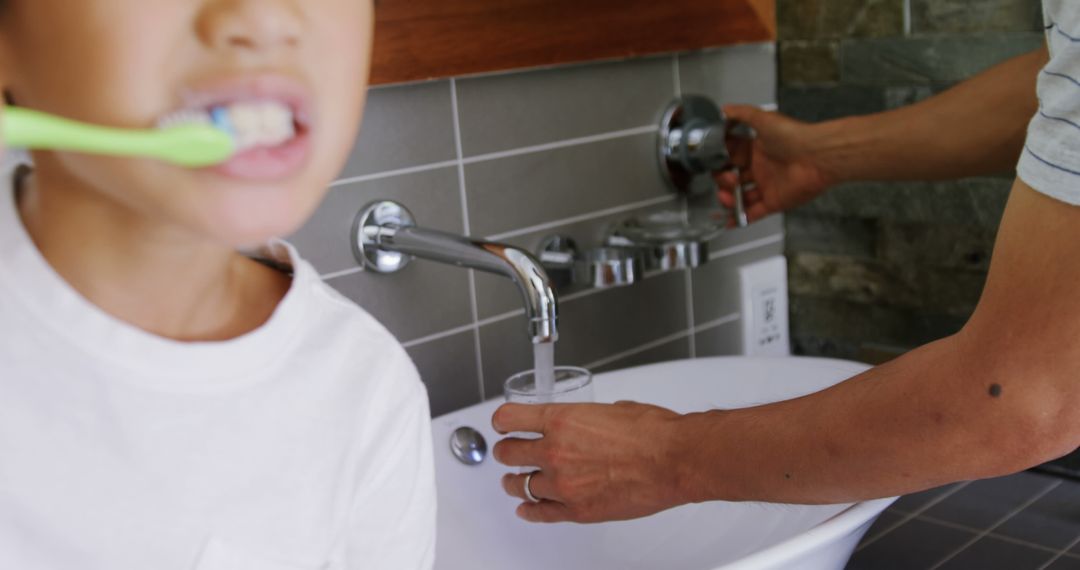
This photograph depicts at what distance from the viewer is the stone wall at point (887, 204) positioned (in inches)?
57.4

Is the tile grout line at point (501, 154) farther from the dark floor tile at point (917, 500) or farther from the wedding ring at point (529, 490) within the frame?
the dark floor tile at point (917, 500)

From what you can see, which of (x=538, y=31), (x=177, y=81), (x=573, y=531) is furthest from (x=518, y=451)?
(x=177, y=81)

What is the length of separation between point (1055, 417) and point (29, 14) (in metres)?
0.67

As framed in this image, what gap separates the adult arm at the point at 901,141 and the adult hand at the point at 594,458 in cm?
57

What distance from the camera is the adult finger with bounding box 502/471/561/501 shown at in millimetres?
1036

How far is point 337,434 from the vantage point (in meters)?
0.74

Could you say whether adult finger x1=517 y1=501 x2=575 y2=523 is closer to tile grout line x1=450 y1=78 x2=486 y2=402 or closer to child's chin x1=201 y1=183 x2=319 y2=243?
tile grout line x1=450 y1=78 x2=486 y2=402

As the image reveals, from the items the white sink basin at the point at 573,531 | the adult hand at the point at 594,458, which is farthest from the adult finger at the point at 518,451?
the white sink basin at the point at 573,531

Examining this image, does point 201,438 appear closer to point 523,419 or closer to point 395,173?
point 523,419

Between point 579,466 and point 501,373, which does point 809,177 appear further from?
point 579,466

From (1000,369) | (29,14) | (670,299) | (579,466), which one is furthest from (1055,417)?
(670,299)

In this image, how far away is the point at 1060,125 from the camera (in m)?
0.79

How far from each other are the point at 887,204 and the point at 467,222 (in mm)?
606

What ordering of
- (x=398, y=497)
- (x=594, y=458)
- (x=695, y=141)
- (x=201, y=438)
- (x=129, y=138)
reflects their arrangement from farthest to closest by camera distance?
(x=695, y=141), (x=594, y=458), (x=398, y=497), (x=201, y=438), (x=129, y=138)
